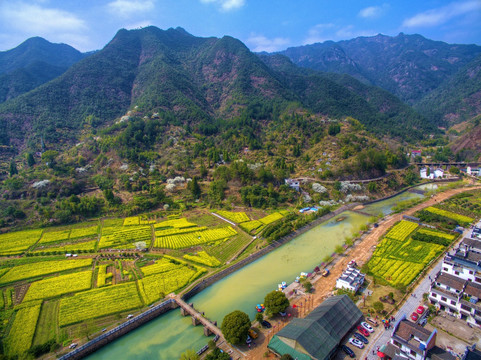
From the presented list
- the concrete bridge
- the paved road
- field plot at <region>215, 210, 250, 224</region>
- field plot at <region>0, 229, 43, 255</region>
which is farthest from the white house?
field plot at <region>0, 229, 43, 255</region>

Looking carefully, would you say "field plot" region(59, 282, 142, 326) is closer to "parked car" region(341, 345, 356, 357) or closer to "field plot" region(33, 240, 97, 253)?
"field plot" region(33, 240, 97, 253)

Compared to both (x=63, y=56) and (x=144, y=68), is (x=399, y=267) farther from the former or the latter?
(x=63, y=56)

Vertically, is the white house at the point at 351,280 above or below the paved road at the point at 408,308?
above

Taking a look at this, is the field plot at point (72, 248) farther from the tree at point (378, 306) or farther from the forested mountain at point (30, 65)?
the forested mountain at point (30, 65)

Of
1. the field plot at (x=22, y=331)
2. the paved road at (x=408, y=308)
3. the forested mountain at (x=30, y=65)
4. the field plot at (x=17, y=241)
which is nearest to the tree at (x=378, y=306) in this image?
the paved road at (x=408, y=308)

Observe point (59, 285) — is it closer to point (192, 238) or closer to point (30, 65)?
point (192, 238)
